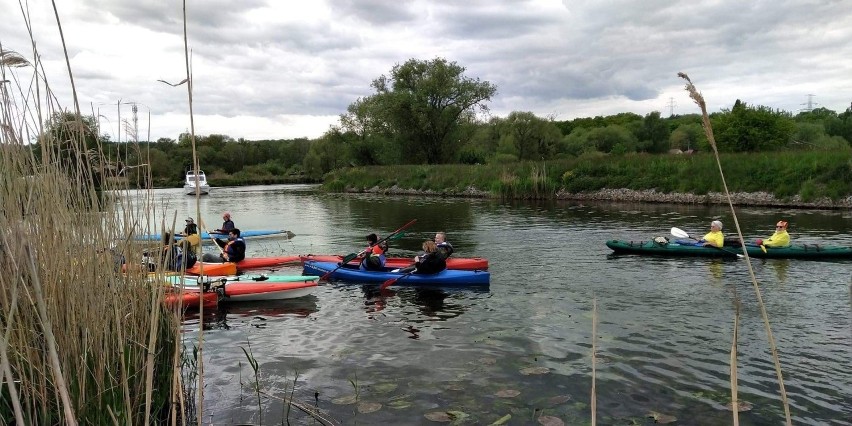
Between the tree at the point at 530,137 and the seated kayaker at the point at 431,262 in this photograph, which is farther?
the tree at the point at 530,137

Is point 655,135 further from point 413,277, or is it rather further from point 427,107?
point 413,277

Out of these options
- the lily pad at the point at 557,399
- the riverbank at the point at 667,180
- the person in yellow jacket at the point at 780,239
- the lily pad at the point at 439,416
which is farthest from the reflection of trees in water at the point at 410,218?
the lily pad at the point at 439,416

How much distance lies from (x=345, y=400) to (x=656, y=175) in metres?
28.7

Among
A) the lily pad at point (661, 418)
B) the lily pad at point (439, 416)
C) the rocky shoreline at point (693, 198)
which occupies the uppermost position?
the rocky shoreline at point (693, 198)

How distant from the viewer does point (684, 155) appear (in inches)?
1262

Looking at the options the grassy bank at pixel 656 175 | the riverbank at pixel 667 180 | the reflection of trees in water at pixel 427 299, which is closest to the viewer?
the reflection of trees in water at pixel 427 299

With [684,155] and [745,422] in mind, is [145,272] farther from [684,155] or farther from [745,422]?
[684,155]

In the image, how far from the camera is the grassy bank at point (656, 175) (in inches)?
1009

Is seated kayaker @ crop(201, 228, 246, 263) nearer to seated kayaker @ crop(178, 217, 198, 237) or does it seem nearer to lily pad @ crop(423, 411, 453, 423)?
seated kayaker @ crop(178, 217, 198, 237)

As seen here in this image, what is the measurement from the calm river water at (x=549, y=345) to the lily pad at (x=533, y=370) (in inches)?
1.0

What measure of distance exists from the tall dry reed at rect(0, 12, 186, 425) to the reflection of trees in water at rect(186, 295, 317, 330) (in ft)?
20.6

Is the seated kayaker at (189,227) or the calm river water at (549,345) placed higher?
the seated kayaker at (189,227)

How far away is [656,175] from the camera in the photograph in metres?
31.7

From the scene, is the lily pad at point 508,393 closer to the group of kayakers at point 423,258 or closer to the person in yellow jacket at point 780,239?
the group of kayakers at point 423,258
